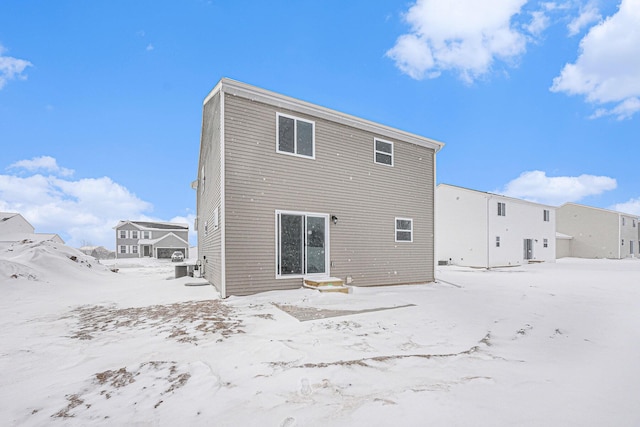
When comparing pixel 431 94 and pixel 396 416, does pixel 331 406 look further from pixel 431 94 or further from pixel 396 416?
pixel 431 94

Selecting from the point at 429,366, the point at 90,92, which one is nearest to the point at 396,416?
the point at 429,366

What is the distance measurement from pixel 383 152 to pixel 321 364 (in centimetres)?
826

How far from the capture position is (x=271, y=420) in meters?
2.19

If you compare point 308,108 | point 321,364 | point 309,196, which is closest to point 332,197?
point 309,196

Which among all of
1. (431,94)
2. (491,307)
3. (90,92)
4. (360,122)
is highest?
(431,94)

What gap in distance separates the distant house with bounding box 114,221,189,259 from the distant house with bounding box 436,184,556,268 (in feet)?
107

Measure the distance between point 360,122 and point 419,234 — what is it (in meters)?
4.64

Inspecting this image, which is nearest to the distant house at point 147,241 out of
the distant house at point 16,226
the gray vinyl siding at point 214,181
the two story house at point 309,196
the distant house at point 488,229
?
the distant house at point 16,226

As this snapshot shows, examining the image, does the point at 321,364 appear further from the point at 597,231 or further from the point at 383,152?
the point at 597,231

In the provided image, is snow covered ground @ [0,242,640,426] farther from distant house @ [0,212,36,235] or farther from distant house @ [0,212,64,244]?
distant house @ [0,212,36,235]

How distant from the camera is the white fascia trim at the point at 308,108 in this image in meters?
7.47

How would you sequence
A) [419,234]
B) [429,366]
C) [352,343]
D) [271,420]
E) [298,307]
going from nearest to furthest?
[271,420]
[429,366]
[352,343]
[298,307]
[419,234]

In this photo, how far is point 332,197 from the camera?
8961 millimetres

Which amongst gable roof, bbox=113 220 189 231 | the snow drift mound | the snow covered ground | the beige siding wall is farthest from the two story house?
gable roof, bbox=113 220 189 231
